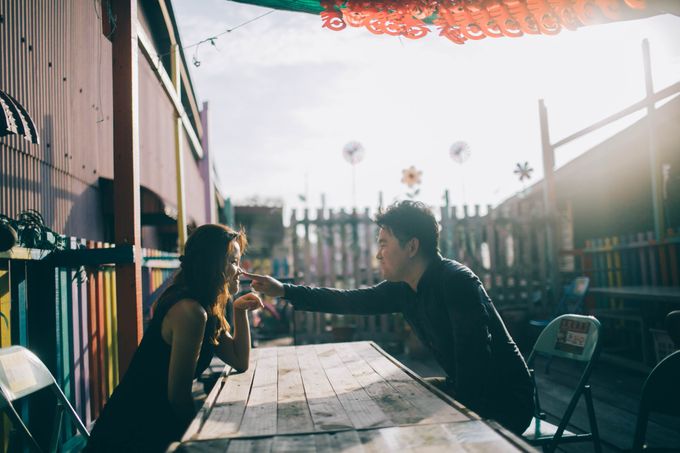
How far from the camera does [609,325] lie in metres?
7.23

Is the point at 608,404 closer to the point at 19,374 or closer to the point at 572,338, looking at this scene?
the point at 572,338

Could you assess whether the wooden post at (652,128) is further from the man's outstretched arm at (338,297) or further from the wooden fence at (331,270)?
the man's outstretched arm at (338,297)

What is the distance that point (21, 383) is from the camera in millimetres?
1871

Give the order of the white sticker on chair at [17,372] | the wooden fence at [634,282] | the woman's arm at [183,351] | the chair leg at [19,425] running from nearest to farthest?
the chair leg at [19,425] → the white sticker on chair at [17,372] → the woman's arm at [183,351] → the wooden fence at [634,282]

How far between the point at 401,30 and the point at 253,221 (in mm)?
14936

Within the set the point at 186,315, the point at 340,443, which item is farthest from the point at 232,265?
the point at 340,443

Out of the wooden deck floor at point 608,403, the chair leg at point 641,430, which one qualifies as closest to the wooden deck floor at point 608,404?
the wooden deck floor at point 608,403

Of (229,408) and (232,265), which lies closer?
(229,408)

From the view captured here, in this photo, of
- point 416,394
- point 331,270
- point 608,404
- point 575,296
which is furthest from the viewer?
point 331,270

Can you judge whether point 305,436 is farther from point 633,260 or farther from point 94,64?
point 633,260

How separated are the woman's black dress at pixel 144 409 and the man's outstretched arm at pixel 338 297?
83cm

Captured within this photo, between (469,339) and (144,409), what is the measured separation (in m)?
1.37

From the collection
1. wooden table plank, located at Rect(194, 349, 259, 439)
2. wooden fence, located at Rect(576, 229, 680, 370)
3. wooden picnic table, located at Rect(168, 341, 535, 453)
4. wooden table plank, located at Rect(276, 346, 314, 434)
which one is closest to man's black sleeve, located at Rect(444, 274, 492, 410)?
wooden picnic table, located at Rect(168, 341, 535, 453)

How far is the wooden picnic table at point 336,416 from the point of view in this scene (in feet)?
4.42
